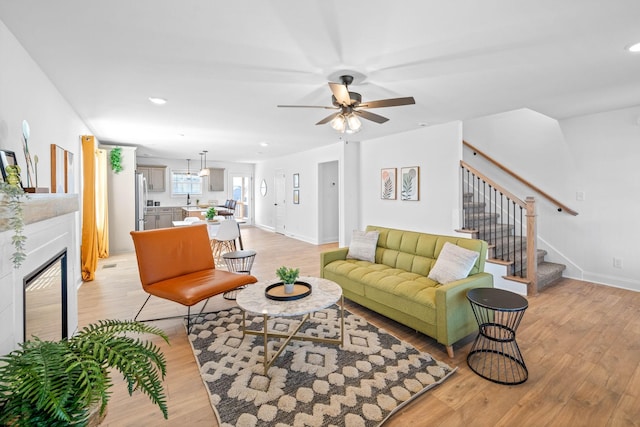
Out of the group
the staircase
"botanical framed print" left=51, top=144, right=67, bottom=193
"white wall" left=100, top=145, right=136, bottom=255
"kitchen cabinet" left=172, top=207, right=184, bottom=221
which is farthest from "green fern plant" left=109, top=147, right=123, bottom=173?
the staircase

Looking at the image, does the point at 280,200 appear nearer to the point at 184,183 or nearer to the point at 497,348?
the point at 184,183

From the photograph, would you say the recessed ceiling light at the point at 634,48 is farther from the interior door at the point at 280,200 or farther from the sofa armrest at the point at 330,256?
the interior door at the point at 280,200

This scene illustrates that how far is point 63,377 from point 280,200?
8.30m

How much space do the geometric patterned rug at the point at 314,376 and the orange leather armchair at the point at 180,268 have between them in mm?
426

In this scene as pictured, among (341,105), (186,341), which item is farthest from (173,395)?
(341,105)

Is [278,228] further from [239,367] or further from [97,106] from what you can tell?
[239,367]

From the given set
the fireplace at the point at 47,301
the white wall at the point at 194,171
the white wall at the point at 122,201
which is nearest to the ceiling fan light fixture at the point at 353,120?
the fireplace at the point at 47,301

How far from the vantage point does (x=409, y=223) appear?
5.57 m

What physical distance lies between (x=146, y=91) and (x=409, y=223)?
455 cm

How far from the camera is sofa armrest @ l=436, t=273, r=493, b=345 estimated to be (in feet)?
7.84

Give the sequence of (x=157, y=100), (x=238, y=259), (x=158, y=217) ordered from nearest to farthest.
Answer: (x=157, y=100), (x=238, y=259), (x=158, y=217)

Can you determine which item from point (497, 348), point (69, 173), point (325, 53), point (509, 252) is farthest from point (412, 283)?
point (69, 173)

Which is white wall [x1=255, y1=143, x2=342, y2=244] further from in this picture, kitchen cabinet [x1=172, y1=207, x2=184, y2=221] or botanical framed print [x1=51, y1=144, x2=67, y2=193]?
botanical framed print [x1=51, y1=144, x2=67, y2=193]

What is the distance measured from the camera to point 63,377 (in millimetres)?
1014
